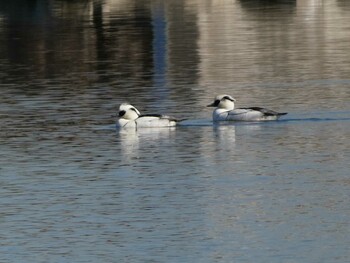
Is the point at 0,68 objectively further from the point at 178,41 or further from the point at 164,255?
the point at 164,255

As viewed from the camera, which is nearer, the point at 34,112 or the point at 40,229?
the point at 40,229

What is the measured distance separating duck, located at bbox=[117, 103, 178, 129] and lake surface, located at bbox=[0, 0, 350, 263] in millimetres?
195

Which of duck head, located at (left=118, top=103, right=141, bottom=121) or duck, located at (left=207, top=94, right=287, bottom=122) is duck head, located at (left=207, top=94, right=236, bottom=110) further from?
duck head, located at (left=118, top=103, right=141, bottom=121)

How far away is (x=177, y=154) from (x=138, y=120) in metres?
3.80

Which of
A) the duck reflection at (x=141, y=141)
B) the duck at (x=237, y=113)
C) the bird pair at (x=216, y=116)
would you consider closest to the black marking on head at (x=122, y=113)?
the bird pair at (x=216, y=116)

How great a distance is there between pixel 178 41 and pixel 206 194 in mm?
31676

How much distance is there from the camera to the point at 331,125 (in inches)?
1210

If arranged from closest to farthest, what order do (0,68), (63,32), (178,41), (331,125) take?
(331,125) < (0,68) < (178,41) < (63,32)

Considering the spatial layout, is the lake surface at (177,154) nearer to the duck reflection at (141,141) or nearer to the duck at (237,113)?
the duck reflection at (141,141)

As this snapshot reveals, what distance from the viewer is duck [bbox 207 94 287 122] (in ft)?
103

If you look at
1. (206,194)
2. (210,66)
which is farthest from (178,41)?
(206,194)

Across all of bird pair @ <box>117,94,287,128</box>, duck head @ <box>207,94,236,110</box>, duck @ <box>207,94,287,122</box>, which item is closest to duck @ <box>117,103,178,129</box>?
bird pair @ <box>117,94,287,128</box>

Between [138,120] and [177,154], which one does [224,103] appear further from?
[177,154]

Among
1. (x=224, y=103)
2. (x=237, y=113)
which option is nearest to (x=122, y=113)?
(x=224, y=103)
